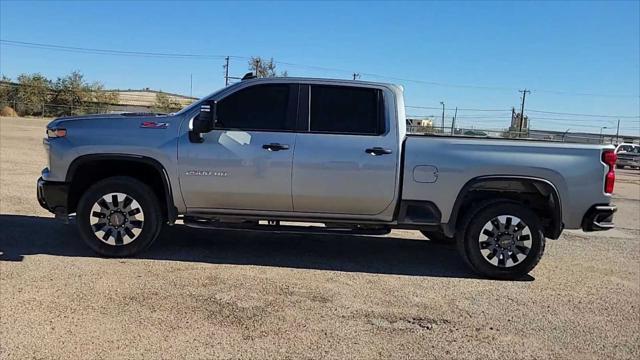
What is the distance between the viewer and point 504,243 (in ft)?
19.8

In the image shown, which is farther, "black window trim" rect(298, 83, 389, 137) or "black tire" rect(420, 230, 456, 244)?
"black tire" rect(420, 230, 456, 244)

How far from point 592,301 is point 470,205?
1561 mm

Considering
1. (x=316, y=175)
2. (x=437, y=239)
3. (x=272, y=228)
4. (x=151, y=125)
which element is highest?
(x=151, y=125)

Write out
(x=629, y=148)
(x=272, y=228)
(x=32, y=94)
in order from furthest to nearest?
1. (x=32, y=94)
2. (x=629, y=148)
3. (x=272, y=228)

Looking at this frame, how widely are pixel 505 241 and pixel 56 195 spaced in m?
4.90

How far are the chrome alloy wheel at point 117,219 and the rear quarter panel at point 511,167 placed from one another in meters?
2.94

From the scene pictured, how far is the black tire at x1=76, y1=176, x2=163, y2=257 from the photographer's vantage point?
19.9 feet

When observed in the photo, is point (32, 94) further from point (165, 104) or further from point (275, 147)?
point (275, 147)

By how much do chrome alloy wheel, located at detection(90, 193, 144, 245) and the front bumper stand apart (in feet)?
1.12

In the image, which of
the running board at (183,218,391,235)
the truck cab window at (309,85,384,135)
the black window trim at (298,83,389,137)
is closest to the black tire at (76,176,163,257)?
the running board at (183,218,391,235)

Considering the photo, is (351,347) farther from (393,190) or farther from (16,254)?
(16,254)

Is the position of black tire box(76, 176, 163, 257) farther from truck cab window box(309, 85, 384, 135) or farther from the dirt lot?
truck cab window box(309, 85, 384, 135)

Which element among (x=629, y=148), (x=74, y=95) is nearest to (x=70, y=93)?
(x=74, y=95)

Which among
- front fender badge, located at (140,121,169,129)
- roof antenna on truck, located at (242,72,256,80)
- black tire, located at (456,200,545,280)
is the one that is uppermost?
roof antenna on truck, located at (242,72,256,80)
